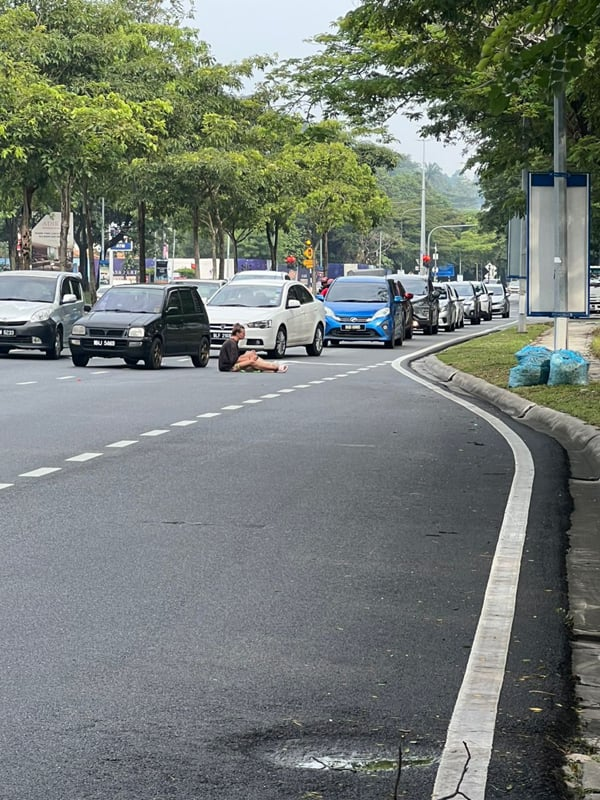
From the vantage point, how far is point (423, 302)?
160ft

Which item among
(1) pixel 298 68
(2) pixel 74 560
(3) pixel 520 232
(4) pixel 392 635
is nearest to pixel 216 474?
(2) pixel 74 560

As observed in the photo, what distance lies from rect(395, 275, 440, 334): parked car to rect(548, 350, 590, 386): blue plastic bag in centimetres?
2564

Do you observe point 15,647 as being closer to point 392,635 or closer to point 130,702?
point 130,702

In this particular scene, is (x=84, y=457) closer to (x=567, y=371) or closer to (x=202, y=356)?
(x=567, y=371)

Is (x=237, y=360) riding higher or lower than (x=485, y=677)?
higher

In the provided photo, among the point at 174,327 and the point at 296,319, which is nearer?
the point at 174,327

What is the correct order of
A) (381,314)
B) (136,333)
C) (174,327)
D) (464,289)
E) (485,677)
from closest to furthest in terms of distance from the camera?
(485,677) → (136,333) → (174,327) → (381,314) → (464,289)

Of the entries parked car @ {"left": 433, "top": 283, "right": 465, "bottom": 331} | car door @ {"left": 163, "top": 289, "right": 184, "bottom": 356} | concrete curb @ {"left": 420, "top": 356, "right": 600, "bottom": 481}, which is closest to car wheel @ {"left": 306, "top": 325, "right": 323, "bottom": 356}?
car door @ {"left": 163, "top": 289, "right": 184, "bottom": 356}

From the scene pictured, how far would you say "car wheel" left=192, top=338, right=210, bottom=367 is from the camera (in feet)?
96.6

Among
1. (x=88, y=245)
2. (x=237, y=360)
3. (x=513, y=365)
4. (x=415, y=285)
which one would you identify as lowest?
(x=513, y=365)

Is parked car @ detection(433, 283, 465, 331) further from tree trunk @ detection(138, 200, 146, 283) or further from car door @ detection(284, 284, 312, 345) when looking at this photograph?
car door @ detection(284, 284, 312, 345)

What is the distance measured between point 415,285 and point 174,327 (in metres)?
21.5

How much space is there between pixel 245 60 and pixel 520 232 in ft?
80.3

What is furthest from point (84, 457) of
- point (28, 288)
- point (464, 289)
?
point (464, 289)
